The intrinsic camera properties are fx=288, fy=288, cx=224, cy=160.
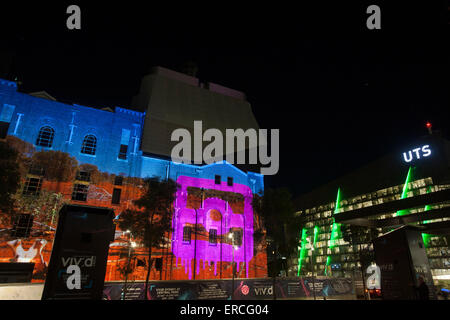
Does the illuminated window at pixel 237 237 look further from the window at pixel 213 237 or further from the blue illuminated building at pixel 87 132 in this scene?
the blue illuminated building at pixel 87 132

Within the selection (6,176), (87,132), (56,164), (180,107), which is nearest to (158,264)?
(56,164)

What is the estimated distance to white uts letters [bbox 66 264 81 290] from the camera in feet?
31.9

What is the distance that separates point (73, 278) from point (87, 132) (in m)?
31.4

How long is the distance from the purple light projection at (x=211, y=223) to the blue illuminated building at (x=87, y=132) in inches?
106

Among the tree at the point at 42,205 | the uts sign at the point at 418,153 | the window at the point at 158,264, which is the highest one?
the uts sign at the point at 418,153

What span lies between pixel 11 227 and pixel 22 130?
36.9ft

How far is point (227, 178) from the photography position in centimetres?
4403

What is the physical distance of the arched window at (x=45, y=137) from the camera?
114ft

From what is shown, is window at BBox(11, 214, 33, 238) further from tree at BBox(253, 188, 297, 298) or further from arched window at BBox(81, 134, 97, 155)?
tree at BBox(253, 188, 297, 298)

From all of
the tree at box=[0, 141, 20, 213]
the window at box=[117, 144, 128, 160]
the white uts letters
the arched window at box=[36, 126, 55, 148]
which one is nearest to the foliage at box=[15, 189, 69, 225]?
the tree at box=[0, 141, 20, 213]

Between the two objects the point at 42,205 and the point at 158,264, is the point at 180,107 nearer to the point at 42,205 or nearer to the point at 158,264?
the point at 42,205

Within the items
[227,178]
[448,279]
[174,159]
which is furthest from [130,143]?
[448,279]

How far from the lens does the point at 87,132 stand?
3747 cm

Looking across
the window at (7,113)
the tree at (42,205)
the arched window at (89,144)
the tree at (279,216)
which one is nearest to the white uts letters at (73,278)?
the tree at (42,205)
